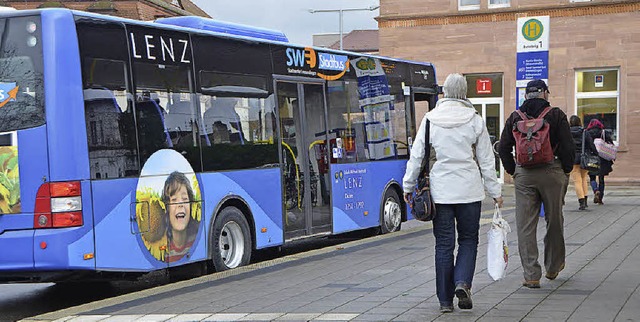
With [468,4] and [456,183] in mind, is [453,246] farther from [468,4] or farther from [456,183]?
[468,4]

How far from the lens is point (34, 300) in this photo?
32.0 ft

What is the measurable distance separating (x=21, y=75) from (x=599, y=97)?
68.2 ft

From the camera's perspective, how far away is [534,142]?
7.95m

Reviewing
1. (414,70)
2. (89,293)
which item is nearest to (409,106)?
(414,70)

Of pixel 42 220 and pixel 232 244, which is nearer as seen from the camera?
→ pixel 42 220

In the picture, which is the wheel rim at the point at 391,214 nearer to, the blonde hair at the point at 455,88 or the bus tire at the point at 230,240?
the bus tire at the point at 230,240

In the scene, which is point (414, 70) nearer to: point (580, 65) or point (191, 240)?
point (191, 240)

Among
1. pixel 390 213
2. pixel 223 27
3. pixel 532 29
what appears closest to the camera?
pixel 223 27

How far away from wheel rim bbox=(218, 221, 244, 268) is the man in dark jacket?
12.7 feet

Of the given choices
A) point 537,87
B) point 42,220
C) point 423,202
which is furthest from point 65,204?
point 537,87

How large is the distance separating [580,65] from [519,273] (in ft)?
60.5

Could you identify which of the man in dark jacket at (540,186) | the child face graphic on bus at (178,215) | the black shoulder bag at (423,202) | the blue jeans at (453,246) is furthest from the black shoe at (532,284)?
the child face graphic on bus at (178,215)

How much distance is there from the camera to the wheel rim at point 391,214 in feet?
49.1

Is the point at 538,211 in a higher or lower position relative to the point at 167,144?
lower
